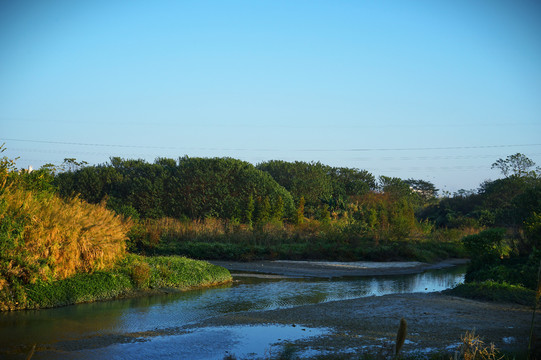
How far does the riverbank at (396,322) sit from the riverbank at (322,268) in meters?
8.44

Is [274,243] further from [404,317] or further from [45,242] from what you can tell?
[404,317]

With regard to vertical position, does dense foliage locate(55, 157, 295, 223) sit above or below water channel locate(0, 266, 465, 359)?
above

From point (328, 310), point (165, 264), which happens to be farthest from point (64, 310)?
point (328, 310)

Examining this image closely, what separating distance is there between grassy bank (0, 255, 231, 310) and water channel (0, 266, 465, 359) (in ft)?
1.38

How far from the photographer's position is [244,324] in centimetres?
1240

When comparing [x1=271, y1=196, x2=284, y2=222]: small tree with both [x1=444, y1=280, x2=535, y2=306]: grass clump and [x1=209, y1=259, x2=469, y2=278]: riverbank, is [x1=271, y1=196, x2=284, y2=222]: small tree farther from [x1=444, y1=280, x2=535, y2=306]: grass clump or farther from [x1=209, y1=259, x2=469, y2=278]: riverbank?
[x1=444, y1=280, x2=535, y2=306]: grass clump

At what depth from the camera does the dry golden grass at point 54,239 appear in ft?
44.4

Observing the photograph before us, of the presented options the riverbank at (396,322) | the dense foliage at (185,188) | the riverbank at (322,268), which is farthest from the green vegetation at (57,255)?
the dense foliage at (185,188)

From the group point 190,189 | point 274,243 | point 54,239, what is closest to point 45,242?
point 54,239

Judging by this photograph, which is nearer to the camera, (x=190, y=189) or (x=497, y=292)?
(x=497, y=292)

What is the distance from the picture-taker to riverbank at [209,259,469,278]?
24.7 metres

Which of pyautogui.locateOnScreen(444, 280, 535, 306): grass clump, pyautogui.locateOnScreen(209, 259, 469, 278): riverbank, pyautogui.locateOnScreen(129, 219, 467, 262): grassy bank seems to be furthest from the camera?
pyautogui.locateOnScreen(129, 219, 467, 262): grassy bank

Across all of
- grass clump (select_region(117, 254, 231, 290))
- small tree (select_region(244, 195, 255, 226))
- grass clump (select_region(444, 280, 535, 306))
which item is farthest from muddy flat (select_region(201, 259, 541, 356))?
small tree (select_region(244, 195, 255, 226))

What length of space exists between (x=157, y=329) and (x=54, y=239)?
462cm
